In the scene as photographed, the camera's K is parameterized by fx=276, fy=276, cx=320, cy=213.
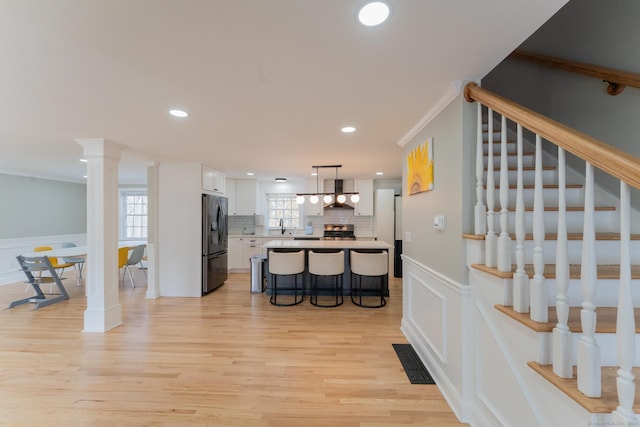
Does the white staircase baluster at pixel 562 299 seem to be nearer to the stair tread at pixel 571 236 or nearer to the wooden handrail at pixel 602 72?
the stair tread at pixel 571 236

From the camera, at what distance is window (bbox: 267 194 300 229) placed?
7.34 m

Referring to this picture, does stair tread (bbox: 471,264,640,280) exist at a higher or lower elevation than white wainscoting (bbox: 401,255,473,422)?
higher

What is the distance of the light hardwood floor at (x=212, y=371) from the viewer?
1.96 meters

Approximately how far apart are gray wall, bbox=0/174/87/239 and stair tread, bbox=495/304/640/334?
27.9ft

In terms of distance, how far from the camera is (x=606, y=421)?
0.95 m

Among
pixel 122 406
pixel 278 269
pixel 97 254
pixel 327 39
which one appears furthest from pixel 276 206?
pixel 327 39

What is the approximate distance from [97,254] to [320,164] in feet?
11.0

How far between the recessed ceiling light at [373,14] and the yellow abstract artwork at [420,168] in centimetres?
130

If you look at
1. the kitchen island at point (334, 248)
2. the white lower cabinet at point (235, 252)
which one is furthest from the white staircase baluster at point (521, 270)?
the white lower cabinet at point (235, 252)

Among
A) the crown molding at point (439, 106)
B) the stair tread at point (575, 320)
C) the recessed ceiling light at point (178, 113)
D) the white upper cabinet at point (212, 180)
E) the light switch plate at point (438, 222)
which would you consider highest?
the recessed ceiling light at point (178, 113)

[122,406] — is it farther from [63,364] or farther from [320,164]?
[320,164]

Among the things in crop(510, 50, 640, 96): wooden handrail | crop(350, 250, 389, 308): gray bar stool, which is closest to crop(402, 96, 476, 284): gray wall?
crop(510, 50, 640, 96): wooden handrail

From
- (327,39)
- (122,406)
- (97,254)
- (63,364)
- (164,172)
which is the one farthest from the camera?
(164,172)

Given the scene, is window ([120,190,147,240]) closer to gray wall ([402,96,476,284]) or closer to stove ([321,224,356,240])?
stove ([321,224,356,240])
